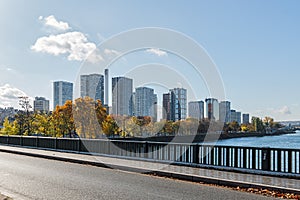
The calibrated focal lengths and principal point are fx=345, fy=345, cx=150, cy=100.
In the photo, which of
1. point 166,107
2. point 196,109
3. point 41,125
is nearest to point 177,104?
point 166,107

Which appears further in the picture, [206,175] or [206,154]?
[206,154]

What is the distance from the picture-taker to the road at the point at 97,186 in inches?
344

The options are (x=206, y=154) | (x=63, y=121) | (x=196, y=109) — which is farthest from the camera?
(x=196, y=109)

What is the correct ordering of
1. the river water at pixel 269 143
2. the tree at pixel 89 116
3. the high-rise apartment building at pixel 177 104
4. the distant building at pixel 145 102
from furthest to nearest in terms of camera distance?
the high-rise apartment building at pixel 177 104, the tree at pixel 89 116, the distant building at pixel 145 102, the river water at pixel 269 143

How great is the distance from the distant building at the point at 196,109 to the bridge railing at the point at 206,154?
42.4 meters

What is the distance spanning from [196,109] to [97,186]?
5294 cm

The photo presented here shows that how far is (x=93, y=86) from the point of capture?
162 ft

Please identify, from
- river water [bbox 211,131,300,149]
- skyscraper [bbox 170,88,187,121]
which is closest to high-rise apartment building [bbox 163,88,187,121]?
skyscraper [bbox 170,88,187,121]

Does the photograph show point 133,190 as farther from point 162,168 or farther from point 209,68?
point 209,68

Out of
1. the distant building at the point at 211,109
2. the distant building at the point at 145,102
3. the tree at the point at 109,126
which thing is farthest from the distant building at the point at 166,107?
the tree at the point at 109,126

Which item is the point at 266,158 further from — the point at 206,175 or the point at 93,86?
the point at 93,86

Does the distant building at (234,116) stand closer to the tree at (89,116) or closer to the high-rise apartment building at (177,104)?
the high-rise apartment building at (177,104)

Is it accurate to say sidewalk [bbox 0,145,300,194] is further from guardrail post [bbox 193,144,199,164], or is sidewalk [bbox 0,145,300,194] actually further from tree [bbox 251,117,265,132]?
tree [bbox 251,117,265,132]

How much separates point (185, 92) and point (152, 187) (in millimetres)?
41686
